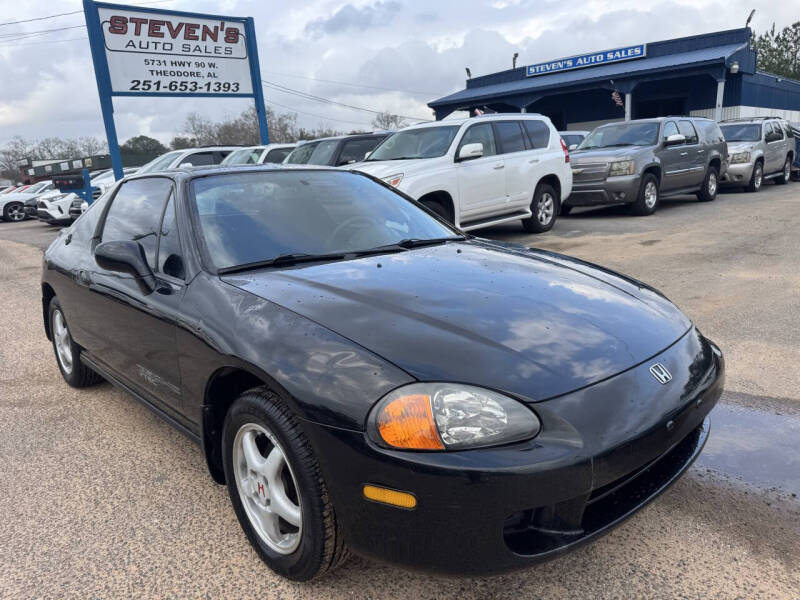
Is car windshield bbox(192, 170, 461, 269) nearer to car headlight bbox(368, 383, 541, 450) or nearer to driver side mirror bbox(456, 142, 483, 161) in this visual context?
car headlight bbox(368, 383, 541, 450)

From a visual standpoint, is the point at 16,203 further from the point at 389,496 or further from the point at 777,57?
the point at 777,57

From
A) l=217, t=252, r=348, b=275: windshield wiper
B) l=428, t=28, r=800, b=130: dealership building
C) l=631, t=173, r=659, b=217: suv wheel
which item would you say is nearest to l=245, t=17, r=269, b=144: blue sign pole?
l=631, t=173, r=659, b=217: suv wheel

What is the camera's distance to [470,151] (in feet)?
26.7

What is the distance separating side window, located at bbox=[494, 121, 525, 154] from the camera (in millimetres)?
9258

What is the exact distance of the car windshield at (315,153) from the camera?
10.7 metres

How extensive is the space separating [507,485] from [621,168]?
33.0ft

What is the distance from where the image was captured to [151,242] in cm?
302

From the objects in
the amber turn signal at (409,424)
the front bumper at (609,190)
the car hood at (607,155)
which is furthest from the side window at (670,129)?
the amber turn signal at (409,424)

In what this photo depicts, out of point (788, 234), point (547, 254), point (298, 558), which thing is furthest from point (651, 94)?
point (298, 558)

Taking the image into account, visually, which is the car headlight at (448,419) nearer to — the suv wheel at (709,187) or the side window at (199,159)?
the side window at (199,159)

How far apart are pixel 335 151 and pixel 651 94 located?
887 inches

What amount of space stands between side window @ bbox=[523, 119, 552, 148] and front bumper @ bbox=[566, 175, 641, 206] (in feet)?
4.79

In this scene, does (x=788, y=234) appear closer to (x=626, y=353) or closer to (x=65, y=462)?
(x=626, y=353)

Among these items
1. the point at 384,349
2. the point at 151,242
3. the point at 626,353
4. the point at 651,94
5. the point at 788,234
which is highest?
the point at 651,94
